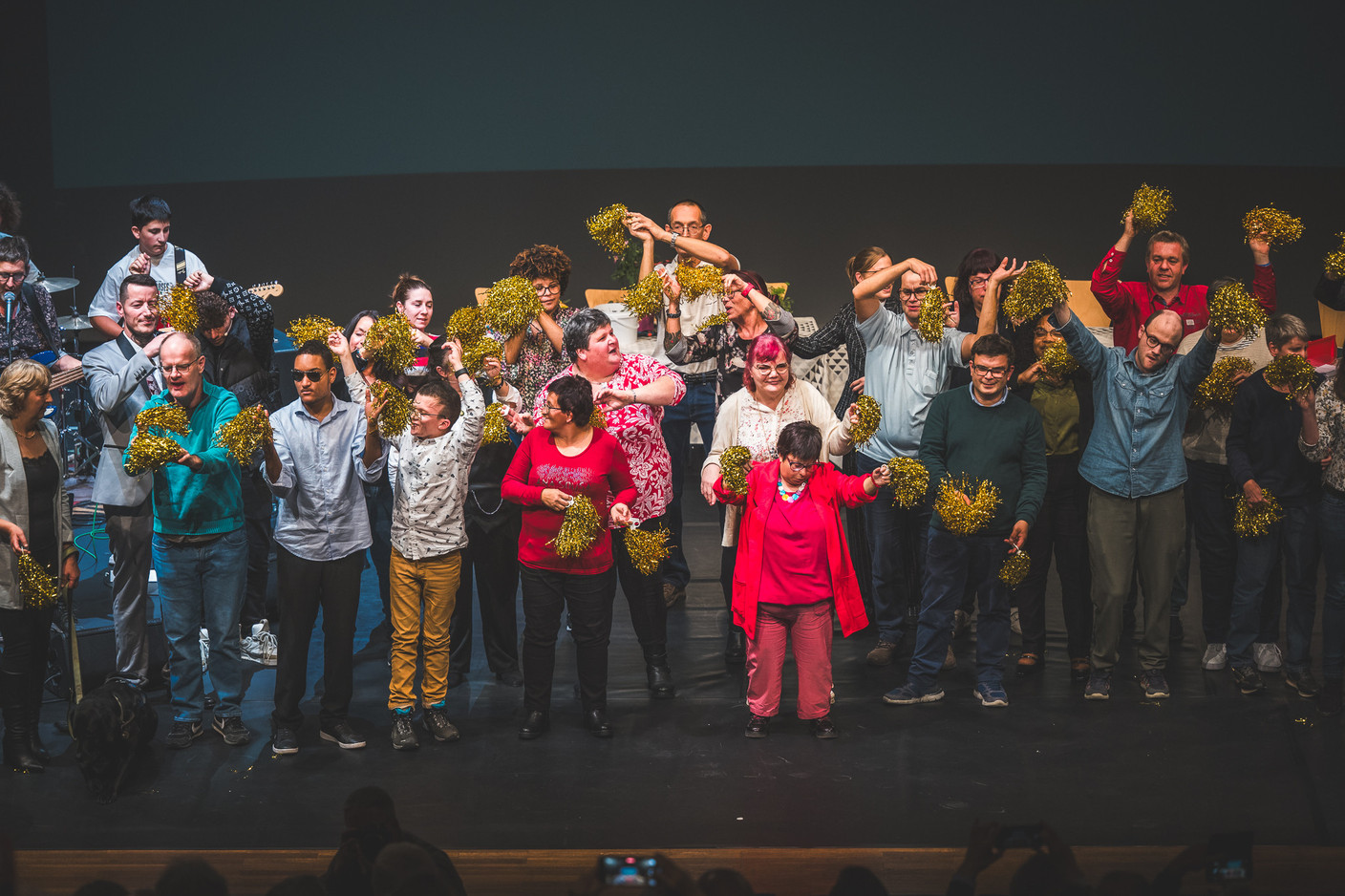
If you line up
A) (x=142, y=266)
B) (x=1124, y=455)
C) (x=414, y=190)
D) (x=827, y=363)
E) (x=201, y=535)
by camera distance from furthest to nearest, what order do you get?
(x=414, y=190), (x=827, y=363), (x=142, y=266), (x=1124, y=455), (x=201, y=535)

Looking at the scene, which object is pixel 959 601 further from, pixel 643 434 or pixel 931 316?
pixel 643 434

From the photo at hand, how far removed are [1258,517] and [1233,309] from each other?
0.88m

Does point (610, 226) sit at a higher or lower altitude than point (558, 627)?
higher

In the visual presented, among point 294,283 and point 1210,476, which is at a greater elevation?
point 294,283

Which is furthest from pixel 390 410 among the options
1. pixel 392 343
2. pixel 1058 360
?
pixel 1058 360

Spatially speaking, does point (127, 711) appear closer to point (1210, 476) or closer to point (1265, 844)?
point (1265, 844)

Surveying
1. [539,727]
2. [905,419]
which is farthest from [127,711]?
[905,419]

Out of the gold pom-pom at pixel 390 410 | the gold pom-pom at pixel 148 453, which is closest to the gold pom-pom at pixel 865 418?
the gold pom-pom at pixel 390 410

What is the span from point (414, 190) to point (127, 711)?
20.1 ft

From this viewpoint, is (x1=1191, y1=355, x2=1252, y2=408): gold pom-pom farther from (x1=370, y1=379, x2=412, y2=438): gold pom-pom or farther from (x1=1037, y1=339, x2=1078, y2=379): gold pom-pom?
(x1=370, y1=379, x2=412, y2=438): gold pom-pom

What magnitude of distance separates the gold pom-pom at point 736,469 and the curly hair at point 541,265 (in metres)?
1.29

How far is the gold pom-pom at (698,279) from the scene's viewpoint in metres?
4.57

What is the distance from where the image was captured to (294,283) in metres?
9.22

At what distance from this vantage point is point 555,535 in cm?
402
